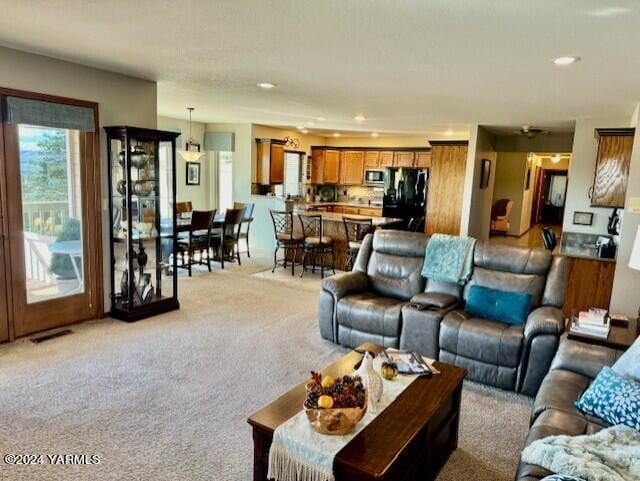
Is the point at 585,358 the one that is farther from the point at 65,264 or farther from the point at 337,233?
the point at 337,233

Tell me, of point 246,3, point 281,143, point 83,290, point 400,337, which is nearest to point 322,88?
point 246,3

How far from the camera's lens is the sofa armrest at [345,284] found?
13.6 feet

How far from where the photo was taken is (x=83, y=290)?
175 inches

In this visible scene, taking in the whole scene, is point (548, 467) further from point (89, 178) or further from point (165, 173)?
point (165, 173)

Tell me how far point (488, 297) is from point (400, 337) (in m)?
0.81

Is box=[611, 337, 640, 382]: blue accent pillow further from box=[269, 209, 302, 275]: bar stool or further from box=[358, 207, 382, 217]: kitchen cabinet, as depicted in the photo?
box=[358, 207, 382, 217]: kitchen cabinet

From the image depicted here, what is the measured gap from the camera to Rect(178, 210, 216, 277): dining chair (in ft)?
21.2

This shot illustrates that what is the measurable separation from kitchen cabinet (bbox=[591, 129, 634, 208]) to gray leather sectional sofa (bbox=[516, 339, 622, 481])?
321cm

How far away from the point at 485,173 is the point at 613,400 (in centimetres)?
658

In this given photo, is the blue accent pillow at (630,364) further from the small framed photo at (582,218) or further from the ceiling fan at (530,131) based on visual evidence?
the ceiling fan at (530,131)

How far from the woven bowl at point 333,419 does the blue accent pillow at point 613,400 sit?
117cm

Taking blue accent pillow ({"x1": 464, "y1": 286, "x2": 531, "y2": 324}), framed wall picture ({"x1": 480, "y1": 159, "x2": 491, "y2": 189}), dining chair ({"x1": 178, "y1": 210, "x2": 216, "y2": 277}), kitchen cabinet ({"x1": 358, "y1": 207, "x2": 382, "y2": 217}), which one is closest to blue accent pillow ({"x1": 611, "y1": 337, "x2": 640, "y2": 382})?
blue accent pillow ({"x1": 464, "y1": 286, "x2": 531, "y2": 324})

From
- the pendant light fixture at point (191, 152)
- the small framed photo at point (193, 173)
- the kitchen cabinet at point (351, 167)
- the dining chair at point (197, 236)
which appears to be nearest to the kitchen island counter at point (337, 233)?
the dining chair at point (197, 236)

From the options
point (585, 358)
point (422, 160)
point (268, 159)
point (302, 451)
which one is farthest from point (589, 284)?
point (268, 159)
